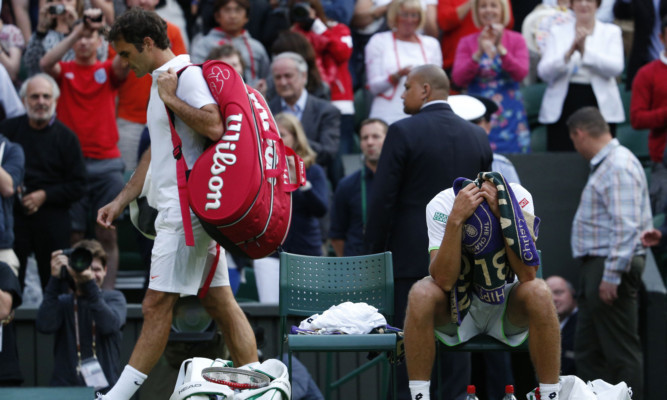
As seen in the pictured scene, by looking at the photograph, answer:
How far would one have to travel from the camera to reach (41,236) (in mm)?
8336

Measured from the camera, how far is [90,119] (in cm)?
A: 910

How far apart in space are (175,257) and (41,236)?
9.93 ft

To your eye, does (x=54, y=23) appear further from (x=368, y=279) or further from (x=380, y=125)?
(x=368, y=279)

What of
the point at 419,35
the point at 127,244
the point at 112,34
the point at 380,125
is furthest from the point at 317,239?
the point at 112,34

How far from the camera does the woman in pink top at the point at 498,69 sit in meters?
9.43

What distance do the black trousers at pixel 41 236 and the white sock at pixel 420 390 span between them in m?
Answer: 3.82

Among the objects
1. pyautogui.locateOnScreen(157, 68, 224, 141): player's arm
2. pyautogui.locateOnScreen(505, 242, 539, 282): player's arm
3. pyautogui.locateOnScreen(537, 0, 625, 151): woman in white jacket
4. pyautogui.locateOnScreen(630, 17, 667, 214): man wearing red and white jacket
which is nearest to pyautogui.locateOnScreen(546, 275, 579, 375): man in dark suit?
pyautogui.locateOnScreen(630, 17, 667, 214): man wearing red and white jacket

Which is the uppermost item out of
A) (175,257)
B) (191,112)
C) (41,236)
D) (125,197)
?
(191,112)

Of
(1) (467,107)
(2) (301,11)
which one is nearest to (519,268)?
(1) (467,107)

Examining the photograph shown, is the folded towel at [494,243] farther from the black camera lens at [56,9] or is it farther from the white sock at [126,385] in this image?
the black camera lens at [56,9]

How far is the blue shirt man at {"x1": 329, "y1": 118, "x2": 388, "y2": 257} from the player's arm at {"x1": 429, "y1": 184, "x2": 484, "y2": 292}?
3131 millimetres

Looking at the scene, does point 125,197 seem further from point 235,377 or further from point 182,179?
point 235,377

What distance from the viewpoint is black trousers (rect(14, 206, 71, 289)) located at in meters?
8.33

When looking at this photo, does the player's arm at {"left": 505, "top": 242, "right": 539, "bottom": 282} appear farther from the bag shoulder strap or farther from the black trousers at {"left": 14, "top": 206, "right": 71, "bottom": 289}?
the black trousers at {"left": 14, "top": 206, "right": 71, "bottom": 289}
